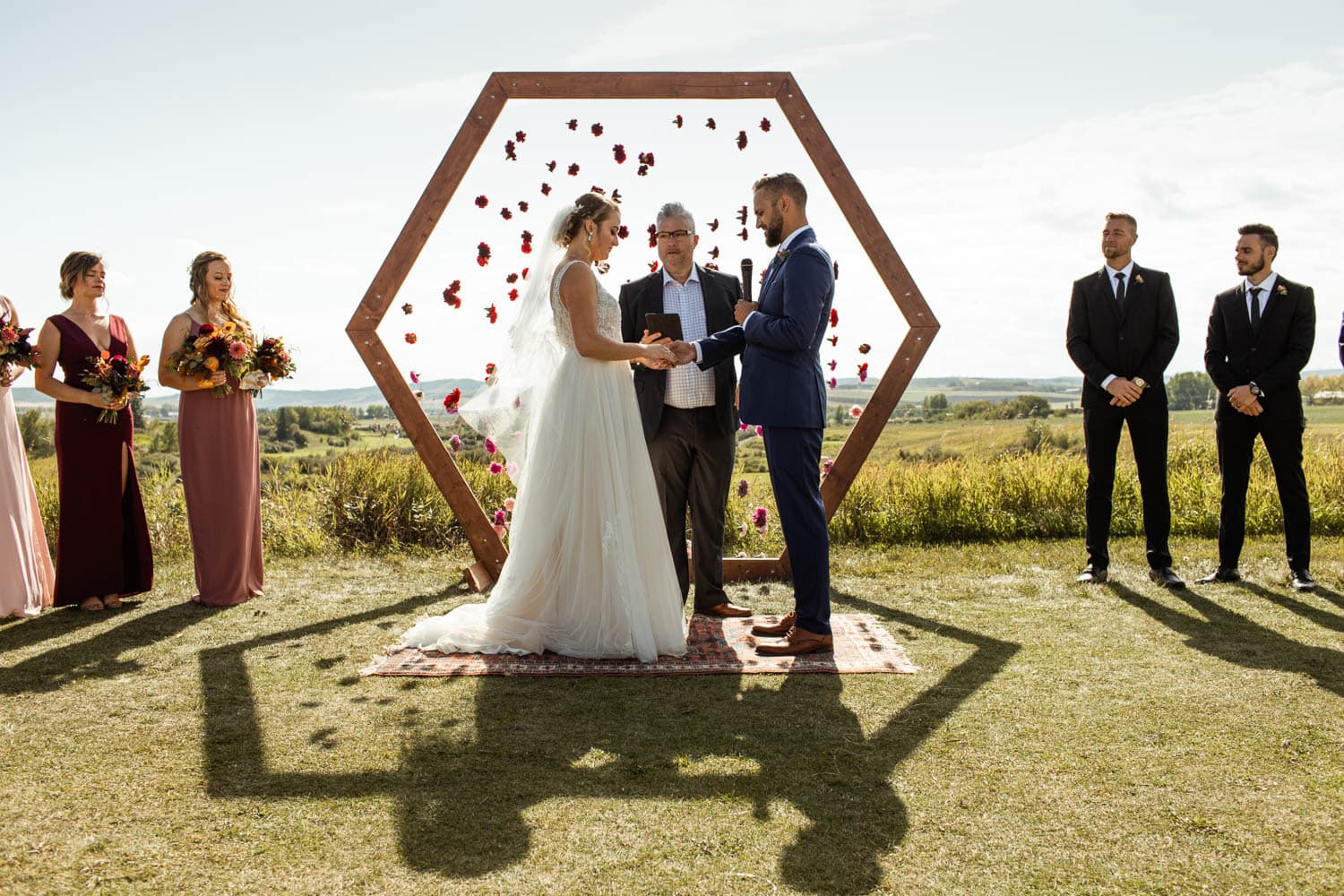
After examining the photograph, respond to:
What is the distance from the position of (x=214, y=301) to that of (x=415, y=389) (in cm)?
130

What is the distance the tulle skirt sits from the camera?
16.5 ft

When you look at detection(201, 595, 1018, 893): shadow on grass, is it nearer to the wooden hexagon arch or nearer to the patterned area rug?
the patterned area rug

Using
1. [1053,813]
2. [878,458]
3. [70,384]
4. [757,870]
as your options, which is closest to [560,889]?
[757,870]

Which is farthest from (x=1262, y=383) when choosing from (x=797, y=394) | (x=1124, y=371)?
(x=797, y=394)

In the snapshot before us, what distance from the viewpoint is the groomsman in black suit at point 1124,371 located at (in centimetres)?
657

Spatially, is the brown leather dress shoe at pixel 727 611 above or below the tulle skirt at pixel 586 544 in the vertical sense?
below

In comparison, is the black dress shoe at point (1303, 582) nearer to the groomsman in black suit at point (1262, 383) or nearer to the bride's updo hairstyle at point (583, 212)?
the groomsman in black suit at point (1262, 383)

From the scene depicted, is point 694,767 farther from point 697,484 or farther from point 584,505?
point 697,484

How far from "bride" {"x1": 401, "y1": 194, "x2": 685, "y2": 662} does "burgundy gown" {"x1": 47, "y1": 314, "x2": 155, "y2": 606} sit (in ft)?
8.35

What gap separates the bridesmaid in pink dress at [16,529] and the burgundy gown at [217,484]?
2.96 ft

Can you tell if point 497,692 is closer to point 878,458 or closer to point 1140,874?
point 1140,874

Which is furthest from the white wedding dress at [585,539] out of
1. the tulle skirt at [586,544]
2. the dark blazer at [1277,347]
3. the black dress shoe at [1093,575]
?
the dark blazer at [1277,347]

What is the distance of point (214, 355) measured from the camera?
20.5ft

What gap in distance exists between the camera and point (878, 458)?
10602 mm
